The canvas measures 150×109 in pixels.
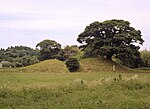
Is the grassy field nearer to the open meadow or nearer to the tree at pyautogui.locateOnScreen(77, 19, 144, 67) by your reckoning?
the open meadow

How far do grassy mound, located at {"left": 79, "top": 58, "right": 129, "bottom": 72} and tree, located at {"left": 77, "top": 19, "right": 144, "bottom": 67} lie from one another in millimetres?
1475

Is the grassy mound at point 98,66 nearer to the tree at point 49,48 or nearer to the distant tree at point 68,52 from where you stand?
the tree at point 49,48

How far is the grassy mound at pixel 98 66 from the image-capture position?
134ft

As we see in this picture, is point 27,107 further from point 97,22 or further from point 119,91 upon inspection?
point 97,22

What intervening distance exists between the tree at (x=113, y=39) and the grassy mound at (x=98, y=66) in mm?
1475

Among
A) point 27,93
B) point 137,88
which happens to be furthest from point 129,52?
point 27,93

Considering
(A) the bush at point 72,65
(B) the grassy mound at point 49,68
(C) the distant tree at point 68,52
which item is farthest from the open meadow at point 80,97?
(C) the distant tree at point 68,52

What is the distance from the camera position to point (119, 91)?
1367 centimetres

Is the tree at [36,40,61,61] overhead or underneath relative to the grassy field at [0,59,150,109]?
overhead

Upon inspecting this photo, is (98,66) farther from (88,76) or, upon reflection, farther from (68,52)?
(68,52)

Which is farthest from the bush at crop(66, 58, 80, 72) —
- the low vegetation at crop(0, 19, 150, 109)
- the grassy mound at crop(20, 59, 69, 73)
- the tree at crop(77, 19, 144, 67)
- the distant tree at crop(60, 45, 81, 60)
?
the distant tree at crop(60, 45, 81, 60)

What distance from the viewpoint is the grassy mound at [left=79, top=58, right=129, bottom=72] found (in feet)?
134

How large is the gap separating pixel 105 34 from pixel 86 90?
30412 mm

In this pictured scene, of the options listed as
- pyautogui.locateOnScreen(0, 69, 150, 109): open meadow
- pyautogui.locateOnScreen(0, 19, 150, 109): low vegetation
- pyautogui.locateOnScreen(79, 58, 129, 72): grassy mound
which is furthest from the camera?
pyautogui.locateOnScreen(79, 58, 129, 72): grassy mound
